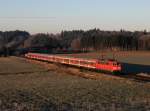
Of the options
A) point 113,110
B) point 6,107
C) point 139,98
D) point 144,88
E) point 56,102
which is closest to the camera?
point 113,110

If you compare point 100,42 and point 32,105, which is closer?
point 32,105

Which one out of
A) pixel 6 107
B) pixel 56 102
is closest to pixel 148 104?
pixel 56 102

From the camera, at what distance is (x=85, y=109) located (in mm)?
17641

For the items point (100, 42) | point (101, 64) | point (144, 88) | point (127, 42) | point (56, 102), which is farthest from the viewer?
point (100, 42)

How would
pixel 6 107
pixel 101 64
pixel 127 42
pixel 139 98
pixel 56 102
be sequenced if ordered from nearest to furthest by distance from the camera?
pixel 6 107 < pixel 56 102 < pixel 139 98 < pixel 101 64 < pixel 127 42

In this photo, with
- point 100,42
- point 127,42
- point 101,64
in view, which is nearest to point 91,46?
point 100,42

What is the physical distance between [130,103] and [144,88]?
8.38 m

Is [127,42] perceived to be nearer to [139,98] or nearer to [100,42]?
[100,42]

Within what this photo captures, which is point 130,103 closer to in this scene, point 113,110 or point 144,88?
point 113,110

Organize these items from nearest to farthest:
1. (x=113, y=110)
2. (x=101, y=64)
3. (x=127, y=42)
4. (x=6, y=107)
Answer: (x=113, y=110) → (x=6, y=107) → (x=101, y=64) → (x=127, y=42)

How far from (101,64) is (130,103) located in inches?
1252

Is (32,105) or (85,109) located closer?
(85,109)

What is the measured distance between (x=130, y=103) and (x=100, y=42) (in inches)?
6635

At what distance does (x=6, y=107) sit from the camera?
61.5 ft
